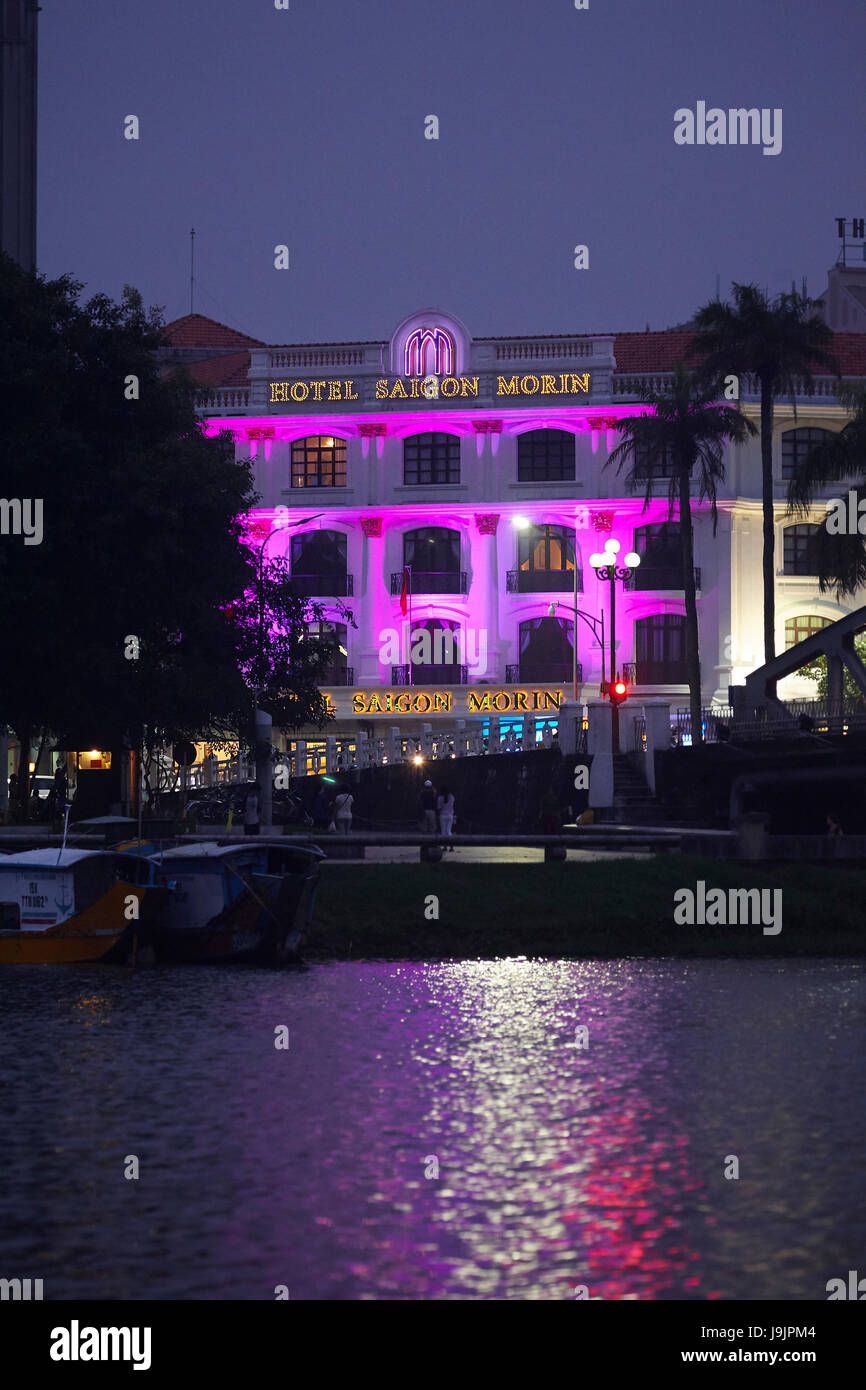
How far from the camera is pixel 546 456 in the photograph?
80.6 meters

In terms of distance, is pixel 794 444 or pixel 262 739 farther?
pixel 794 444

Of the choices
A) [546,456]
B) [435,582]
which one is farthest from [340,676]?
[546,456]

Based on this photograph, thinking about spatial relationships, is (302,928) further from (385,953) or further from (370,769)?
(370,769)

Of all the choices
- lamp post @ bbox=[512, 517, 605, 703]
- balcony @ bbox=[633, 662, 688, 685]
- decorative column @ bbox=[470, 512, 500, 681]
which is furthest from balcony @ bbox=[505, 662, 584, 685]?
balcony @ bbox=[633, 662, 688, 685]

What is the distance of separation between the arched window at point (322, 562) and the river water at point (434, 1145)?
58.6 metres

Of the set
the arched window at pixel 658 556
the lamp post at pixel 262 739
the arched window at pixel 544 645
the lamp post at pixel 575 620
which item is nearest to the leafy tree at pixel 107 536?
the lamp post at pixel 262 739

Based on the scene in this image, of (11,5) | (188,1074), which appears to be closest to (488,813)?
(11,5)

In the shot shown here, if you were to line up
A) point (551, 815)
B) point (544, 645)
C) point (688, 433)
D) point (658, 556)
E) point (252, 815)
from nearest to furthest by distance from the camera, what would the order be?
point (551, 815), point (252, 815), point (688, 433), point (544, 645), point (658, 556)

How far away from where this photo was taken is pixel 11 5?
2554 inches

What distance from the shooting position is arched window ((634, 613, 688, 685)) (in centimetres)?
7881

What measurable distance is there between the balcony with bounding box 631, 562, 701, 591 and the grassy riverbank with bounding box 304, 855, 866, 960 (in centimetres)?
4691

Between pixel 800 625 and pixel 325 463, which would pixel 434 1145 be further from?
pixel 325 463

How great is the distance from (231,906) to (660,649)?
53329 millimetres

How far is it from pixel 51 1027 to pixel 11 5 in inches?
2107
